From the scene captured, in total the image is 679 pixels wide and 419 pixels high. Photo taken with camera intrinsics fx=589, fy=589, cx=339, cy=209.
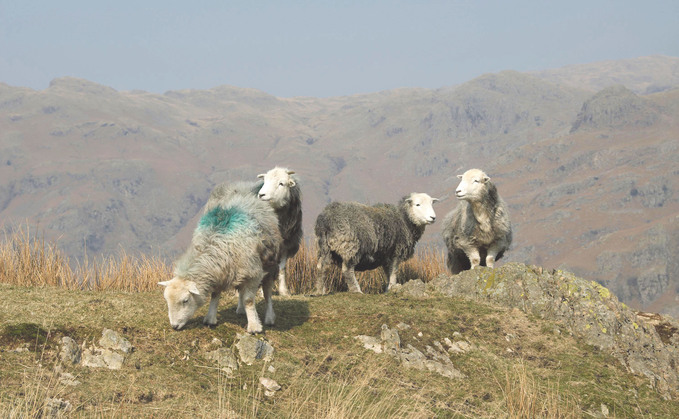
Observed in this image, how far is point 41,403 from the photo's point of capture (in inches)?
174

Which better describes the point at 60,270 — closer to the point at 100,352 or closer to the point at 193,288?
the point at 193,288

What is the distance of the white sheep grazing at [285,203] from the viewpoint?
9.71 m

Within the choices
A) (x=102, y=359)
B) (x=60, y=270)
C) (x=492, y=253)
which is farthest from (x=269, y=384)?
(x=492, y=253)

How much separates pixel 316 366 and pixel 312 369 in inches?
2.1

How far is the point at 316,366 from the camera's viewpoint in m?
5.95

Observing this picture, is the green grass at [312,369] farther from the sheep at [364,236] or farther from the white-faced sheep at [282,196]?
the sheep at [364,236]

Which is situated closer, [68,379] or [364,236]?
[68,379]

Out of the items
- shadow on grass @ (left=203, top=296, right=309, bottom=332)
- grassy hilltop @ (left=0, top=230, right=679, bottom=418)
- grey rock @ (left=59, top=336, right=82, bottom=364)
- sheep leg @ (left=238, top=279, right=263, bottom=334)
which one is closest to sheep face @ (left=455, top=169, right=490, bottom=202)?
grassy hilltop @ (left=0, top=230, right=679, bottom=418)

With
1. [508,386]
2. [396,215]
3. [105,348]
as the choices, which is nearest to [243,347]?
[105,348]

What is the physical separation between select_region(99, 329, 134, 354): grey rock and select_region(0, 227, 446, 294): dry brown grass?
4.18m

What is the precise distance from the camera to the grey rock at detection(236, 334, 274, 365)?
599 cm

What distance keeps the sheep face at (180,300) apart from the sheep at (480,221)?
5.68 meters

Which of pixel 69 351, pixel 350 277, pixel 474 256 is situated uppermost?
pixel 69 351

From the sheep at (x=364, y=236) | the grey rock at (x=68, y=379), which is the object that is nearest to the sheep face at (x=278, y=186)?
the sheep at (x=364, y=236)
